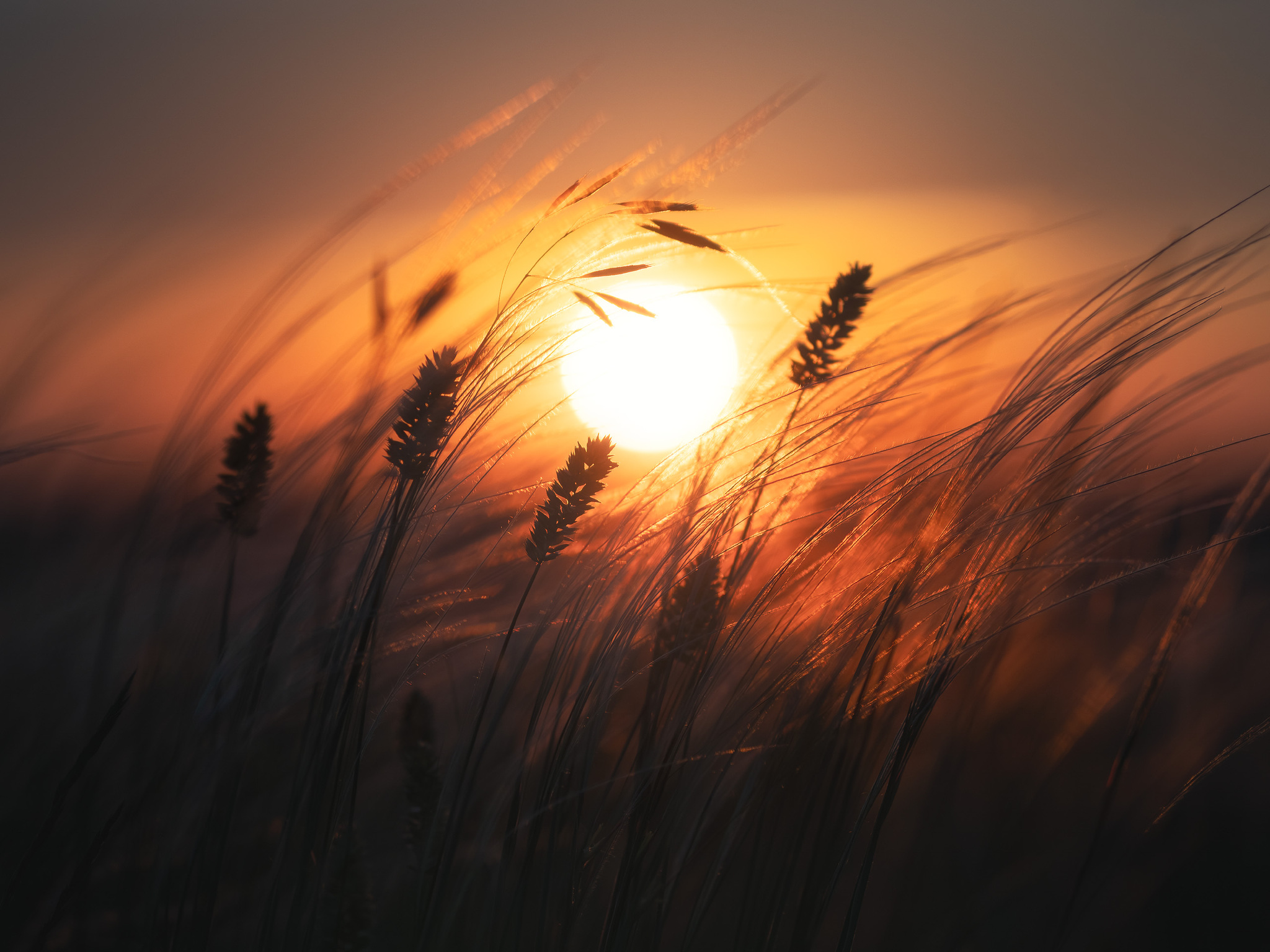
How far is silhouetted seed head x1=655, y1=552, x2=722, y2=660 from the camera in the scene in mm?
951

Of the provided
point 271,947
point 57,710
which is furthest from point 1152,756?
point 57,710

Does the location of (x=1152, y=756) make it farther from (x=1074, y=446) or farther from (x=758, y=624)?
(x=758, y=624)

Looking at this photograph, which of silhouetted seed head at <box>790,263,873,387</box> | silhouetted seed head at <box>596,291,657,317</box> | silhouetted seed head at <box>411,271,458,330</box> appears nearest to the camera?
silhouetted seed head at <box>596,291,657,317</box>

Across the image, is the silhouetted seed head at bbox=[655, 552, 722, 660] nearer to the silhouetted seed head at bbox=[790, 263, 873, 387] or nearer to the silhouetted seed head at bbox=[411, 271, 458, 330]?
the silhouetted seed head at bbox=[790, 263, 873, 387]

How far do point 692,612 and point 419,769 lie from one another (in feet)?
1.44

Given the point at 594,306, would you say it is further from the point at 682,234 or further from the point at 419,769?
the point at 419,769

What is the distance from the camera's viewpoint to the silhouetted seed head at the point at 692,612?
951 mm

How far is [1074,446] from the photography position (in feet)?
3.16

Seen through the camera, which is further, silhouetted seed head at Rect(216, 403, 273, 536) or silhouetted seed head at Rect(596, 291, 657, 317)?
silhouetted seed head at Rect(216, 403, 273, 536)

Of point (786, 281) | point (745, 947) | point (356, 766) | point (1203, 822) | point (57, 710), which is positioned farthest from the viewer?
point (1203, 822)

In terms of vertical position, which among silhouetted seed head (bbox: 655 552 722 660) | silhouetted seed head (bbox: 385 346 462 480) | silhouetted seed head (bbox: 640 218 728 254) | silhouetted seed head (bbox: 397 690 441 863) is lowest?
silhouetted seed head (bbox: 397 690 441 863)

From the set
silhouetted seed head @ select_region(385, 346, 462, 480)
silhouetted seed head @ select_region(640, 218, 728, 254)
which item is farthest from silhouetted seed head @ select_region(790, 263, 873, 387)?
silhouetted seed head @ select_region(385, 346, 462, 480)

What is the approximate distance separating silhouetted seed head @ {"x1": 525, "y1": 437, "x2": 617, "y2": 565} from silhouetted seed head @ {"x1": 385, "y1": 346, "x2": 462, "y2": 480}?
0.16 meters

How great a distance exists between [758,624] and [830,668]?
0.48ft
